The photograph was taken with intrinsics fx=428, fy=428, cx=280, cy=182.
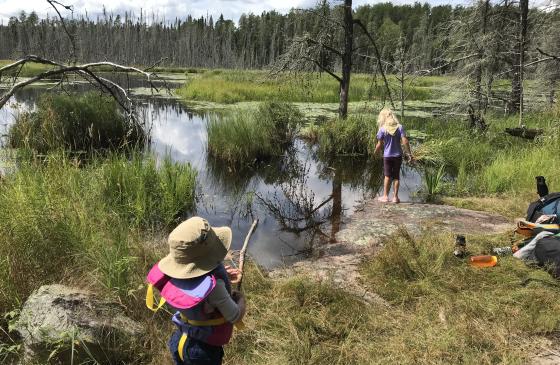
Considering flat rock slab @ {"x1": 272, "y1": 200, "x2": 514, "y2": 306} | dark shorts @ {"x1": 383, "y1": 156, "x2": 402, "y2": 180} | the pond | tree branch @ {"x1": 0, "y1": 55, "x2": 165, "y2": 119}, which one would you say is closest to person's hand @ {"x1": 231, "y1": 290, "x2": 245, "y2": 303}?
flat rock slab @ {"x1": 272, "y1": 200, "x2": 514, "y2": 306}

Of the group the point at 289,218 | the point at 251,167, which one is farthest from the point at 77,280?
the point at 251,167

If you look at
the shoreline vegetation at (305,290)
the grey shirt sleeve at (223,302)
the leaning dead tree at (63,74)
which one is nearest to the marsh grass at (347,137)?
the shoreline vegetation at (305,290)

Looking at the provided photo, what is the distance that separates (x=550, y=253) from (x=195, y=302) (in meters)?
3.77

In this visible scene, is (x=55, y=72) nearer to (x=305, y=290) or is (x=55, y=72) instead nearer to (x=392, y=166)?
(x=305, y=290)

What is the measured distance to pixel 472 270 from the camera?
4.36 meters

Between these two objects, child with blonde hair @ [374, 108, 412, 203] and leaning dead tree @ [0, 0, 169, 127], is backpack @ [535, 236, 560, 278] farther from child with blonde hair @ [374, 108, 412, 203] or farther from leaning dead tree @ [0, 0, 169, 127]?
leaning dead tree @ [0, 0, 169, 127]

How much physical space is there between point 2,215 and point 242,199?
491 centimetres

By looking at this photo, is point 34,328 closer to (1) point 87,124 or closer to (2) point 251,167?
(2) point 251,167

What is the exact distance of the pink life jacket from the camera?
1.99m

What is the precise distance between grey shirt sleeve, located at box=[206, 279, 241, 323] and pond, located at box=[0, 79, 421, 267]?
332cm

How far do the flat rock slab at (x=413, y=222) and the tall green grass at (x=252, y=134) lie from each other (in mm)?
4459

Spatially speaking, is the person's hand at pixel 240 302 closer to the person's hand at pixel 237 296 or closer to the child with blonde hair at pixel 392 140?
the person's hand at pixel 237 296

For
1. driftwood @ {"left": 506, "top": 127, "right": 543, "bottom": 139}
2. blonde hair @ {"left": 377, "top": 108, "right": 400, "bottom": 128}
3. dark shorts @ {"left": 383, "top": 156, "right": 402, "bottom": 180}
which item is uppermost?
blonde hair @ {"left": 377, "top": 108, "right": 400, "bottom": 128}

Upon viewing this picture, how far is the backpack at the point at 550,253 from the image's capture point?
4.09 m
